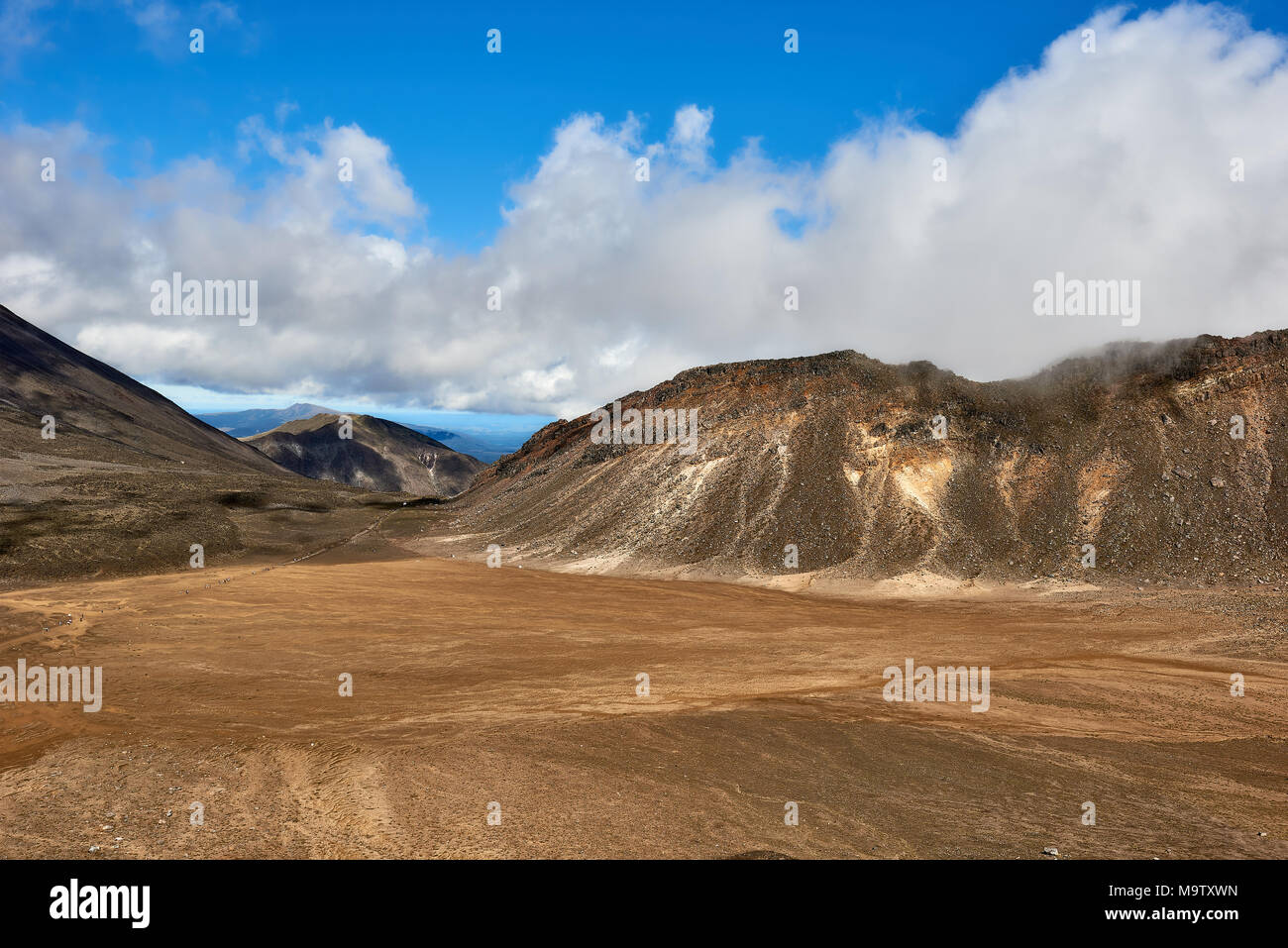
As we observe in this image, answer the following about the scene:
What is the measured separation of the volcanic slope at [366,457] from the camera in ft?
542

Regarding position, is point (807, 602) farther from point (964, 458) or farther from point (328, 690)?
point (328, 690)

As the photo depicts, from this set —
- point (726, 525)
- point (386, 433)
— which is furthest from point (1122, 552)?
Result: point (386, 433)

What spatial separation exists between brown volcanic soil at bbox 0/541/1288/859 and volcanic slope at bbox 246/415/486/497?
141 meters

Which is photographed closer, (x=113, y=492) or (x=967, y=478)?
(x=967, y=478)

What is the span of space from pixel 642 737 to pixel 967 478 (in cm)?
3652

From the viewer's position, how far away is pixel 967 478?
45.0 m

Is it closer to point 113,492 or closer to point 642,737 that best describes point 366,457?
point 113,492

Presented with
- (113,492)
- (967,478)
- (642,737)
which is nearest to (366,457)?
(113,492)

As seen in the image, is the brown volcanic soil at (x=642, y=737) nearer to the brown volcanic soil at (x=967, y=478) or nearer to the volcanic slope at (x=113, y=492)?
the brown volcanic soil at (x=967, y=478)

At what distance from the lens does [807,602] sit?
35062mm

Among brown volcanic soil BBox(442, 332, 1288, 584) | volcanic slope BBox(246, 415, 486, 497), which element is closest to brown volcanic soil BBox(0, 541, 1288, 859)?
brown volcanic soil BBox(442, 332, 1288, 584)
